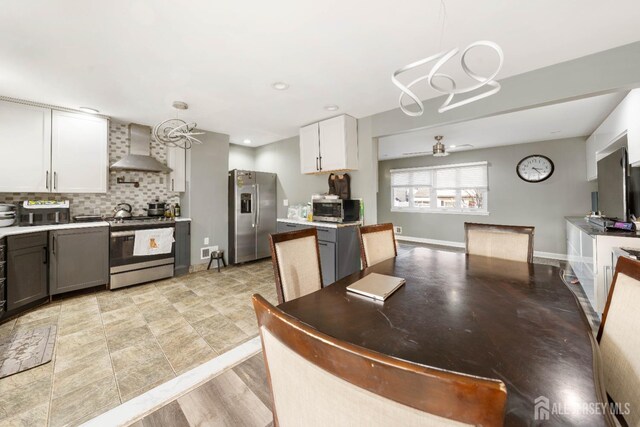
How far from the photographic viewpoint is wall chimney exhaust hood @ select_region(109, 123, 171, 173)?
366 cm

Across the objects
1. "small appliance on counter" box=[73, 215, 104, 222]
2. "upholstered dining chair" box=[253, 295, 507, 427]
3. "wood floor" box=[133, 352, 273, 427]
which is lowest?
"wood floor" box=[133, 352, 273, 427]

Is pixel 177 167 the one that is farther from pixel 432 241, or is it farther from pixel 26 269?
pixel 432 241

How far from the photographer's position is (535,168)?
5.25m

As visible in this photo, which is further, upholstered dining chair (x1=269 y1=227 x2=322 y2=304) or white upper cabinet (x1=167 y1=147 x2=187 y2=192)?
white upper cabinet (x1=167 y1=147 x2=187 y2=192)

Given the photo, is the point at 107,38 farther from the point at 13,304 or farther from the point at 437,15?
the point at 13,304

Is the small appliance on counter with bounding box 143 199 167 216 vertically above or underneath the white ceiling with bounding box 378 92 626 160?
underneath

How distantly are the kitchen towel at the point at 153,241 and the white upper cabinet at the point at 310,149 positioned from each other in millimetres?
2245

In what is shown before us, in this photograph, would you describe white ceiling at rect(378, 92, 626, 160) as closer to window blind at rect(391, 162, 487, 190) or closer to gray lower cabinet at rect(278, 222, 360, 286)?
window blind at rect(391, 162, 487, 190)

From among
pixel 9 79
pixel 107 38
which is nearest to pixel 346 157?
pixel 107 38

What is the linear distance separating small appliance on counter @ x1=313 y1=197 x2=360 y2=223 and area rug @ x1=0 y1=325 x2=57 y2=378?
2.98m

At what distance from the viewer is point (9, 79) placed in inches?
97.1

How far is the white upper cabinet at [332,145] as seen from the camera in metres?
3.50

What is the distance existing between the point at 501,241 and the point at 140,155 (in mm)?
4681

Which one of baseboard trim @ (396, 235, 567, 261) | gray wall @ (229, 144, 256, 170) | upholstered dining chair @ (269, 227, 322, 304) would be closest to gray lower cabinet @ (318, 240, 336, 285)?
upholstered dining chair @ (269, 227, 322, 304)
